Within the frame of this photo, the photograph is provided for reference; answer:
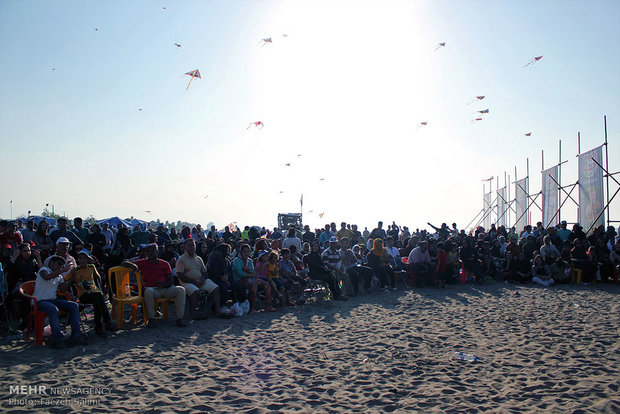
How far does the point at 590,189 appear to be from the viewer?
16859 mm

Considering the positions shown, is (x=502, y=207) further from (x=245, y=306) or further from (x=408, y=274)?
(x=245, y=306)

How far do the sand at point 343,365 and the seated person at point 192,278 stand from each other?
55 cm

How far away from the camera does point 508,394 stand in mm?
4301

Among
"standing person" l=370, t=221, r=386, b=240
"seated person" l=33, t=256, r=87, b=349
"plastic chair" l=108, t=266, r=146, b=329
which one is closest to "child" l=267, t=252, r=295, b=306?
"plastic chair" l=108, t=266, r=146, b=329

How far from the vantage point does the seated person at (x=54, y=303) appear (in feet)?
19.3

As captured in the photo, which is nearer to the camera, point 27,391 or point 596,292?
point 27,391

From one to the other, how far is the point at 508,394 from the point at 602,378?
131 centimetres

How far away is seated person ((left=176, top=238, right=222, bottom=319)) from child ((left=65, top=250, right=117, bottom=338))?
1541 mm

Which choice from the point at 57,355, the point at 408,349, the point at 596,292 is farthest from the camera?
the point at 596,292

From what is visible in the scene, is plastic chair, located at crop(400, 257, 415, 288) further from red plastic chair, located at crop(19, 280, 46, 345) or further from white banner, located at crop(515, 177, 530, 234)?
white banner, located at crop(515, 177, 530, 234)

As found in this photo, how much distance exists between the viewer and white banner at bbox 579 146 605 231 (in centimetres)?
1636

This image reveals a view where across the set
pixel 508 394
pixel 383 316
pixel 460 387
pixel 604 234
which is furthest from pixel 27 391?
pixel 604 234

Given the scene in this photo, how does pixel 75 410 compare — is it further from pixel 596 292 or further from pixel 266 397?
pixel 596 292

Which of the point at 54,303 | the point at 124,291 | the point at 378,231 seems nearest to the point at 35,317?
the point at 54,303
